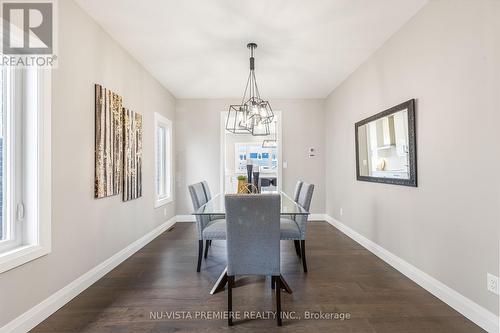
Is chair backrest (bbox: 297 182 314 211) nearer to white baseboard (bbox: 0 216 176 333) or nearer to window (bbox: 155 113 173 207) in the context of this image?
white baseboard (bbox: 0 216 176 333)

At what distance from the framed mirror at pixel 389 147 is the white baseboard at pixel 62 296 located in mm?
3231

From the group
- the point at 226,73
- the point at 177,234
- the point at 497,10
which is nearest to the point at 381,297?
the point at 497,10

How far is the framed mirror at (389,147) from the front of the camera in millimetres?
2488

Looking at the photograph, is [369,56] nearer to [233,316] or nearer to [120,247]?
[233,316]

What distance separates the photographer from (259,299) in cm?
215

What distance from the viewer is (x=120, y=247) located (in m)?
2.95

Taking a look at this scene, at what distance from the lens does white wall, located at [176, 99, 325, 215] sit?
17.0 ft

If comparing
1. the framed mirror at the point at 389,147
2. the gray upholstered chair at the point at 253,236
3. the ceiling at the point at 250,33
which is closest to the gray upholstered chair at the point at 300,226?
the gray upholstered chair at the point at 253,236

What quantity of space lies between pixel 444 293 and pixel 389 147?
151 cm

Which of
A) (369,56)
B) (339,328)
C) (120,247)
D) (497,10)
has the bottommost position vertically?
(339,328)

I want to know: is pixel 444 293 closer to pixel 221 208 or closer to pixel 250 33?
pixel 221 208

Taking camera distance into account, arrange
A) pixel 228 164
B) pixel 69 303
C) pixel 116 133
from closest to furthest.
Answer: pixel 69 303 < pixel 116 133 < pixel 228 164

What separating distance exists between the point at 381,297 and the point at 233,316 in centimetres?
130

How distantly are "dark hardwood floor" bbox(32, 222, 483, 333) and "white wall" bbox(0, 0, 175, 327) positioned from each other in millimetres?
287
